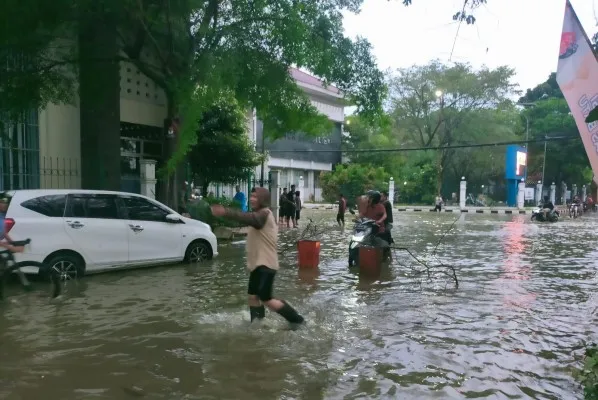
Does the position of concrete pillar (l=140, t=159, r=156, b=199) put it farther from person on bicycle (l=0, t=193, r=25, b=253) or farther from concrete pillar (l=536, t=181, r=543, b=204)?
concrete pillar (l=536, t=181, r=543, b=204)

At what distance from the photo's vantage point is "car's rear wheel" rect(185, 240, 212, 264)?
1083cm

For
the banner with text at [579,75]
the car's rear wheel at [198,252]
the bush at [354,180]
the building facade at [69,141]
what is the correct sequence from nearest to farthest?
the banner with text at [579,75] → the car's rear wheel at [198,252] → the building facade at [69,141] → the bush at [354,180]

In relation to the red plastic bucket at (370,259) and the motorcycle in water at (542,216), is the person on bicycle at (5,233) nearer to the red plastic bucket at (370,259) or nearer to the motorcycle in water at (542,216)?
the red plastic bucket at (370,259)

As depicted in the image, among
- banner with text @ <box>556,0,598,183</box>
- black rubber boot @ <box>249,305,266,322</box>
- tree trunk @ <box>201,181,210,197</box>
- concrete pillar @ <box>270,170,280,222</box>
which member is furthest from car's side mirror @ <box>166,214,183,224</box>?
concrete pillar @ <box>270,170,280,222</box>

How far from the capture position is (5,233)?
25.8 feet

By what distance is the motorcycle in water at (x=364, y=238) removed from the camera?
34.3 feet

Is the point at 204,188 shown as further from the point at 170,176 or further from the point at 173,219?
the point at 173,219

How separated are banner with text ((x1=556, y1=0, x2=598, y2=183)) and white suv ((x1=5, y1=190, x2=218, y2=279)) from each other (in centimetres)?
707

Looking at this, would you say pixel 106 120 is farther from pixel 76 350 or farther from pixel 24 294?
pixel 76 350

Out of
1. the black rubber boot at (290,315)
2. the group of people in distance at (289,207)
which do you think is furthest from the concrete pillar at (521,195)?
the black rubber boot at (290,315)

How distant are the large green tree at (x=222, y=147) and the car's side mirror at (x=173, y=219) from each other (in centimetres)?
869

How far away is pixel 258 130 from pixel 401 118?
52.3 feet

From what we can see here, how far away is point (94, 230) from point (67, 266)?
0.72 meters

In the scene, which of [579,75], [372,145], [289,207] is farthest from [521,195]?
[579,75]
